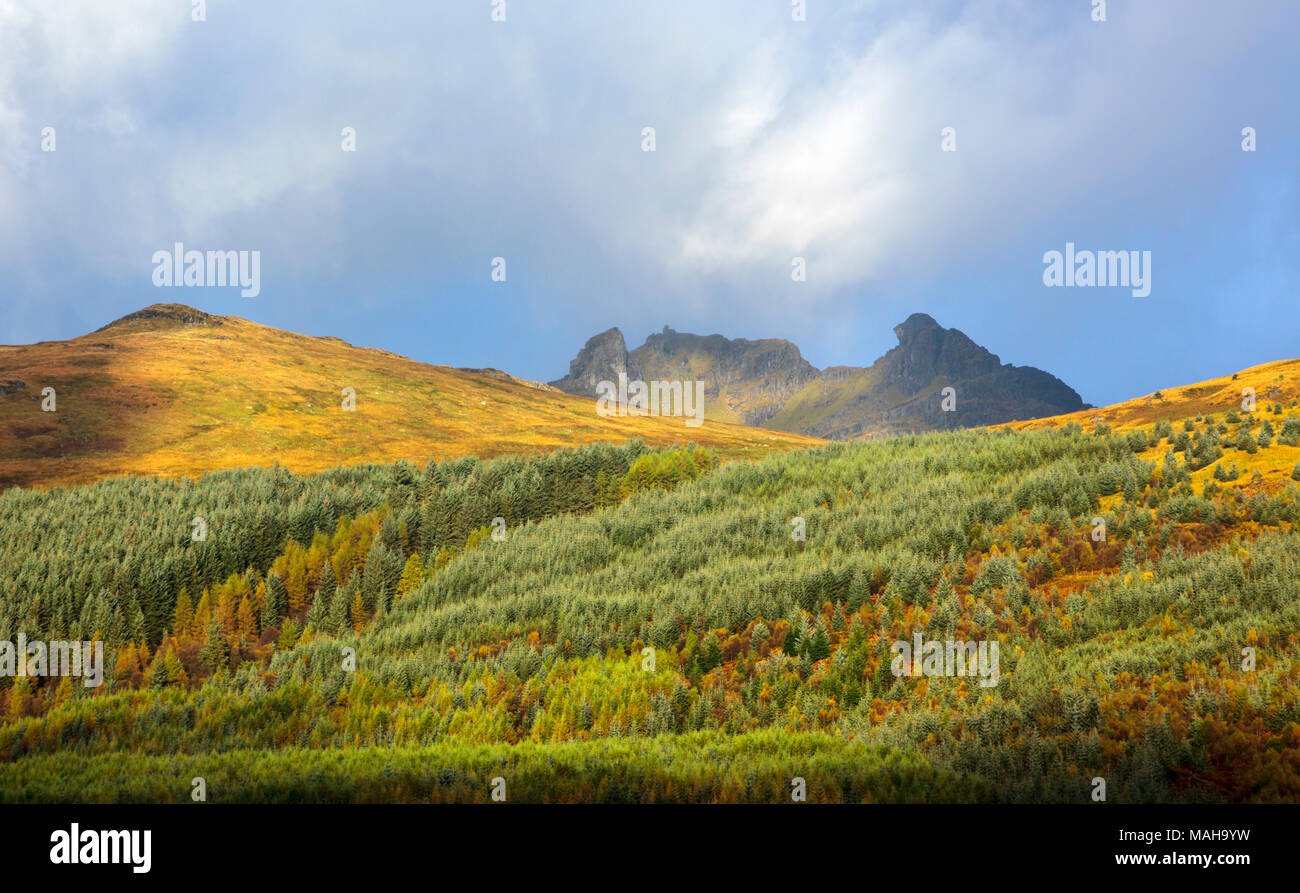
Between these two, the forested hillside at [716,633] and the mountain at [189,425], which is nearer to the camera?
the forested hillside at [716,633]

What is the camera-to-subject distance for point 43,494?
96.5 m

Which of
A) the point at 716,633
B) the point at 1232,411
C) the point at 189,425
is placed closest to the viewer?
the point at 716,633

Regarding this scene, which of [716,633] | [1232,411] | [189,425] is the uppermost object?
[189,425]

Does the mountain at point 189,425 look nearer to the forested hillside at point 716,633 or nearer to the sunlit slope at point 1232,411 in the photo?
the forested hillside at point 716,633

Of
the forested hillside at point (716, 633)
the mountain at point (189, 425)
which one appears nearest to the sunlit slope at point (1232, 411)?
the forested hillside at point (716, 633)

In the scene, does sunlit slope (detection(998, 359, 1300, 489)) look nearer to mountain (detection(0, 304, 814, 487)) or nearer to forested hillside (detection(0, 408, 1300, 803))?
forested hillside (detection(0, 408, 1300, 803))

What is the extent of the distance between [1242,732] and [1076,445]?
174 feet

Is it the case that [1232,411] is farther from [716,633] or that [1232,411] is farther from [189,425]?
[189,425]

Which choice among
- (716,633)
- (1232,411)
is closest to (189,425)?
(716,633)

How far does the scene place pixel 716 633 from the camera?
39.5 meters

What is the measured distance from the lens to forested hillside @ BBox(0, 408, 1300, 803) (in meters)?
16.8

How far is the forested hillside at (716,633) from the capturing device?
1680 cm
